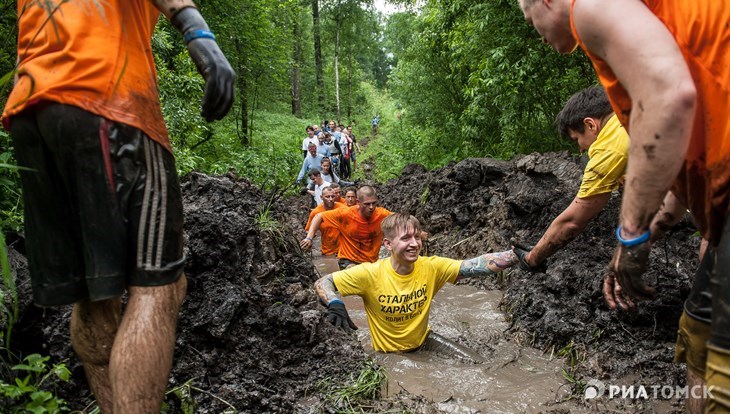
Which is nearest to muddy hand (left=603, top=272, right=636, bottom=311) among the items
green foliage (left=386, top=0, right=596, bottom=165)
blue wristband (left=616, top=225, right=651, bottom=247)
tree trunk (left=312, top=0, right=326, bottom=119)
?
blue wristband (left=616, top=225, right=651, bottom=247)

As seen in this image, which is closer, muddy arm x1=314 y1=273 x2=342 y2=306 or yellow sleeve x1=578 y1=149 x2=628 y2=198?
yellow sleeve x1=578 y1=149 x2=628 y2=198

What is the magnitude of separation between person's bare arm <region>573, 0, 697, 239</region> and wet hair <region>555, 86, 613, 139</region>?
228cm

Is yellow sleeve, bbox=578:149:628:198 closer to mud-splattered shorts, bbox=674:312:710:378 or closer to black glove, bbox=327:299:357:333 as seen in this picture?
mud-splattered shorts, bbox=674:312:710:378

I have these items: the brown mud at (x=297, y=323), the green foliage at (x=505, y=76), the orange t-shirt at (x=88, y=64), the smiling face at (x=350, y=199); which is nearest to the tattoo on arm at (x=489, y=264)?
the brown mud at (x=297, y=323)

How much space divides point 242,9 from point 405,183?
8.42m

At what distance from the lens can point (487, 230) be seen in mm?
7188

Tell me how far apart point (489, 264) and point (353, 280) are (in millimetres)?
1105

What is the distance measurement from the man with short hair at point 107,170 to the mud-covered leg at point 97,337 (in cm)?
10

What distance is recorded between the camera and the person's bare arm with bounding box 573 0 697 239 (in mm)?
1260

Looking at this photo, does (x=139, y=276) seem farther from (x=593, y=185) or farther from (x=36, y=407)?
(x=593, y=185)

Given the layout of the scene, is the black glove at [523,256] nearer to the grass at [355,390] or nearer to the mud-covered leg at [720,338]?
the grass at [355,390]

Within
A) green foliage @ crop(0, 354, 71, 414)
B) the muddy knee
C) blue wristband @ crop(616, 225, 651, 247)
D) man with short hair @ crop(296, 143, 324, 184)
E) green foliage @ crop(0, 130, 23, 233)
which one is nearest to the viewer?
blue wristband @ crop(616, 225, 651, 247)

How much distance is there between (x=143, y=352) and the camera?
5.24 feet

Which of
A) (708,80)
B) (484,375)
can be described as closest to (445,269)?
(484,375)
